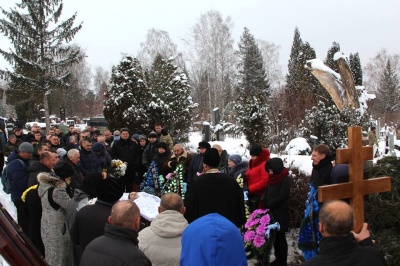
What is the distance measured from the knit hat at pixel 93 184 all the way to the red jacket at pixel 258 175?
7.89ft

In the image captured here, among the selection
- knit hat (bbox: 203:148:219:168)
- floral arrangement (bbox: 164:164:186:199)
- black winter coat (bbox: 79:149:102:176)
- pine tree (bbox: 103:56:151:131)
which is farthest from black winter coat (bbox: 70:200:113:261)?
pine tree (bbox: 103:56:151:131)

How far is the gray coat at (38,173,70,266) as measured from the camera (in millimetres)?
4500

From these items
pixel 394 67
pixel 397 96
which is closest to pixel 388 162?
pixel 397 96

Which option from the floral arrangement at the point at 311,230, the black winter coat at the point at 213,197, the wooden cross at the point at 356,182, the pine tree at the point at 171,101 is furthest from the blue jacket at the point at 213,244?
the pine tree at the point at 171,101

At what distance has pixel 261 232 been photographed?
5184 mm

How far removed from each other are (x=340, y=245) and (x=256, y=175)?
3.36 metres

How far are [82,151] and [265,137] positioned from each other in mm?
9023

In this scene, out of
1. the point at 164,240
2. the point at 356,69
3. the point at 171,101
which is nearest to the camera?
the point at 164,240

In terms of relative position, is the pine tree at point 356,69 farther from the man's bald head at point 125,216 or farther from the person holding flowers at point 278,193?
the man's bald head at point 125,216

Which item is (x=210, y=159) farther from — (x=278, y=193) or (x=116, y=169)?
(x=116, y=169)

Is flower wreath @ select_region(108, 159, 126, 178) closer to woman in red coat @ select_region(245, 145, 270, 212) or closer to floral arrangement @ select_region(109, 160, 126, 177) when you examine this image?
floral arrangement @ select_region(109, 160, 126, 177)

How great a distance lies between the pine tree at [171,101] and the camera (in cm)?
1700

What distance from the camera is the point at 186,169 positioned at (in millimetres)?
7332

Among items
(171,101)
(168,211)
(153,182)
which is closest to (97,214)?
(168,211)
